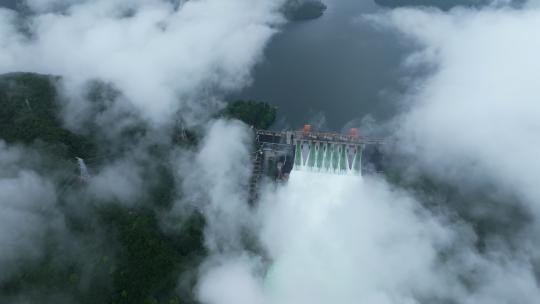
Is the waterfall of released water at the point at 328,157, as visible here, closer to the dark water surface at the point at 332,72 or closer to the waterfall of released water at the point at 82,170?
the dark water surface at the point at 332,72

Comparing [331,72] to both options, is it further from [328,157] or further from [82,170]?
[82,170]

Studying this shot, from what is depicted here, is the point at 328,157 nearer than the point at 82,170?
No

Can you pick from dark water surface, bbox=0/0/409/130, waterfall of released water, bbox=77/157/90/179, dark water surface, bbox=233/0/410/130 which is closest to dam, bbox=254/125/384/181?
dark water surface, bbox=0/0/409/130


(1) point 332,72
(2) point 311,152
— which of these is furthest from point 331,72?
(2) point 311,152

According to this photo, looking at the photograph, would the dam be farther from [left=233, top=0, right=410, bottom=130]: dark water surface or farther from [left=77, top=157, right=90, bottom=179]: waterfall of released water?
[left=77, top=157, right=90, bottom=179]: waterfall of released water

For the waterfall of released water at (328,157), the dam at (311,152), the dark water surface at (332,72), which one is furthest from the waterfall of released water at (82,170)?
the dark water surface at (332,72)

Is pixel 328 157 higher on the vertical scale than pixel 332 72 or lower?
lower

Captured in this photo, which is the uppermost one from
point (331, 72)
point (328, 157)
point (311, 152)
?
point (331, 72)

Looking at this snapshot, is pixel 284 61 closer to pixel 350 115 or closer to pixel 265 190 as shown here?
pixel 350 115

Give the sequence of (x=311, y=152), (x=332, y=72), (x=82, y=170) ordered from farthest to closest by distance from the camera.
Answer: (x=332, y=72) < (x=311, y=152) < (x=82, y=170)
